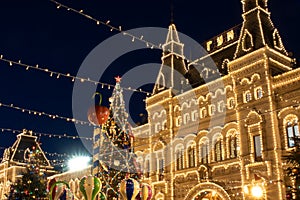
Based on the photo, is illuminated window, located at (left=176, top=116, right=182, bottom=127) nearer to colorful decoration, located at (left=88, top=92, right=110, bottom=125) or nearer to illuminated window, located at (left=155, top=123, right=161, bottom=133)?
illuminated window, located at (left=155, top=123, right=161, bottom=133)

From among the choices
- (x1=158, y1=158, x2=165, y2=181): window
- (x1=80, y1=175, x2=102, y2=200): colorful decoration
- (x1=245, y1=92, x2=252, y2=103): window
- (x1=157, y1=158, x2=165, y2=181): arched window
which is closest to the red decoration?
(x1=80, y1=175, x2=102, y2=200): colorful decoration

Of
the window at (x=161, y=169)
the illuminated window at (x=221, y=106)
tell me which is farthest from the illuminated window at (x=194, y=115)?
the window at (x=161, y=169)

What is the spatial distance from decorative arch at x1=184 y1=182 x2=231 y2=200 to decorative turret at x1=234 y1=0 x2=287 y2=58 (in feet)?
28.4

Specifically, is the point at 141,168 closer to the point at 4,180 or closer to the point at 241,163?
the point at 241,163

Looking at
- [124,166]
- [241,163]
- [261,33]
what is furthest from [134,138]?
[261,33]

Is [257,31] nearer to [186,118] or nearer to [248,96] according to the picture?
[248,96]

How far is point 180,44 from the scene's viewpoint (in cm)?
3294

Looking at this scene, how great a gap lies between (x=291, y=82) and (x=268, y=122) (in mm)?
2647

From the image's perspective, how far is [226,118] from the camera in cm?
2581

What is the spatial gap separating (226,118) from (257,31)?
19.5 feet

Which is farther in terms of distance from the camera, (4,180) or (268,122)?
(4,180)

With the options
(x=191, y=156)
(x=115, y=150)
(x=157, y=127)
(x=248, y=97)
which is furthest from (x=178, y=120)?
(x=248, y=97)

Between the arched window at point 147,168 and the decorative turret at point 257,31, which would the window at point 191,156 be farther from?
the decorative turret at point 257,31

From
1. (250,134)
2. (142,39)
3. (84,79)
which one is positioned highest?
(142,39)
